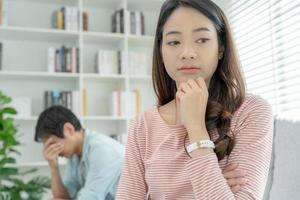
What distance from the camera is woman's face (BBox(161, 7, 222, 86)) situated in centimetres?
110

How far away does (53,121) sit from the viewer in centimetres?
244

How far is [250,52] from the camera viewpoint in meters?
2.83

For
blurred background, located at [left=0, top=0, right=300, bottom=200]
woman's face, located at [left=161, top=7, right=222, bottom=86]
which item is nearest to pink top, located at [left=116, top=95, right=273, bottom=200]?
woman's face, located at [left=161, top=7, right=222, bottom=86]

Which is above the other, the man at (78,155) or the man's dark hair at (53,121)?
the man's dark hair at (53,121)

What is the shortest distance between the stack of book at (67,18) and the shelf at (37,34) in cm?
7

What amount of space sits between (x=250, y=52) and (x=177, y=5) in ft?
5.87

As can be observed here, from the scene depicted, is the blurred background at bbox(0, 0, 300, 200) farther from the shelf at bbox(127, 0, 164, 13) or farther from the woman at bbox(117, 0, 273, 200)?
the woman at bbox(117, 0, 273, 200)

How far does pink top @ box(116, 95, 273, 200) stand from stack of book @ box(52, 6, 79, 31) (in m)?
2.59

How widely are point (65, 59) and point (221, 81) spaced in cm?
263

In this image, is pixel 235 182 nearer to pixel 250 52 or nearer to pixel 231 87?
pixel 231 87

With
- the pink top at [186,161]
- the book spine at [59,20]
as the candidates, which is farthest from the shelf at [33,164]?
the pink top at [186,161]

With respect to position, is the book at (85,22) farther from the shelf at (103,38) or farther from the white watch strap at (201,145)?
the white watch strap at (201,145)

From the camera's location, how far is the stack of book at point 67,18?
3665 millimetres

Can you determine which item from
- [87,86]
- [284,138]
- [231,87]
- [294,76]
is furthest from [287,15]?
[87,86]
